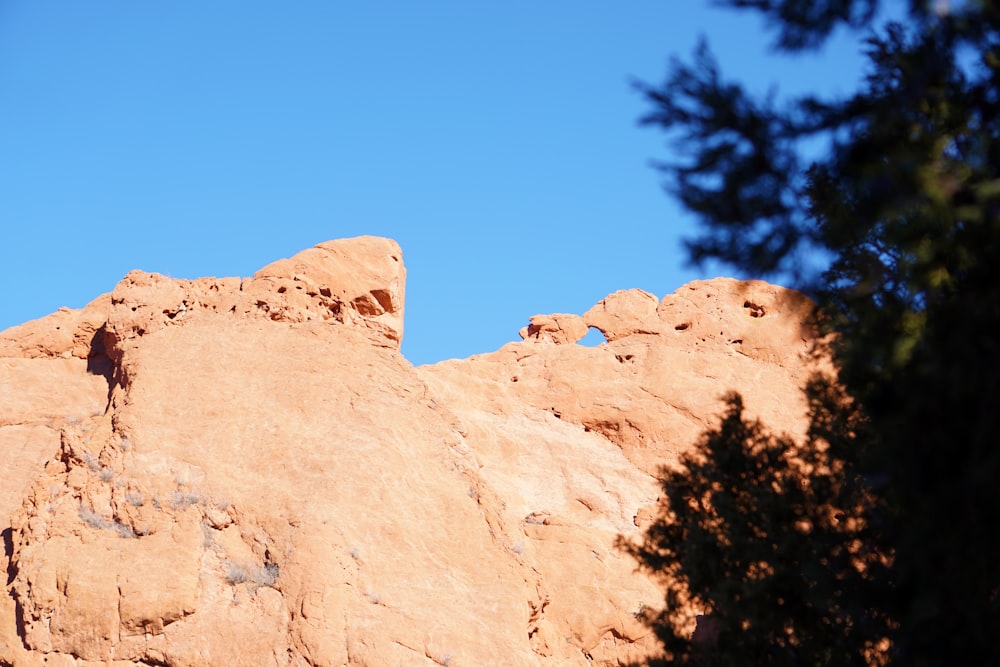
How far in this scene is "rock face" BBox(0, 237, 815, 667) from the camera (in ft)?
55.9

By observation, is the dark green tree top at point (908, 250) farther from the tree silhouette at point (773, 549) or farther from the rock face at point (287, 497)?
the rock face at point (287, 497)

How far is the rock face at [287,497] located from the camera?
671 inches

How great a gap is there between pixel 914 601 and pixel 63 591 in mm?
13462

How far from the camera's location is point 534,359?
32.9 meters

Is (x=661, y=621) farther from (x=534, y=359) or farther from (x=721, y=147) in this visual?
(x=534, y=359)

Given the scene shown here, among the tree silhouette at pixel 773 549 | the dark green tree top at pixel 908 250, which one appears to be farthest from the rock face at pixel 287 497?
the dark green tree top at pixel 908 250

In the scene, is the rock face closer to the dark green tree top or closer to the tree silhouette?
the tree silhouette

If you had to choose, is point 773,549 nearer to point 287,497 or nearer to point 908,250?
point 908,250

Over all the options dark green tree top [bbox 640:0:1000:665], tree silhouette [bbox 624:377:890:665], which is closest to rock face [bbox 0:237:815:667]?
tree silhouette [bbox 624:377:890:665]

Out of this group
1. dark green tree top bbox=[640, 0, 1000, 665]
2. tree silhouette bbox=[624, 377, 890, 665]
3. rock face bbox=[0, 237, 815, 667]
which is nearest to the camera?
dark green tree top bbox=[640, 0, 1000, 665]

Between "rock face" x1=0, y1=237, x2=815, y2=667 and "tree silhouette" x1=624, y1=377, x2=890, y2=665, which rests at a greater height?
"rock face" x1=0, y1=237, x2=815, y2=667

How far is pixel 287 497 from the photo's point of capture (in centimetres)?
1895

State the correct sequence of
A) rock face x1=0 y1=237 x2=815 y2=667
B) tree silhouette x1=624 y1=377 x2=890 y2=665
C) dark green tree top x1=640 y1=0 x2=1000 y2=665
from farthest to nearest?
rock face x1=0 y1=237 x2=815 y2=667, tree silhouette x1=624 y1=377 x2=890 y2=665, dark green tree top x1=640 y1=0 x2=1000 y2=665

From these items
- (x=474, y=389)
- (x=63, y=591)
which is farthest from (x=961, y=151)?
(x=474, y=389)
